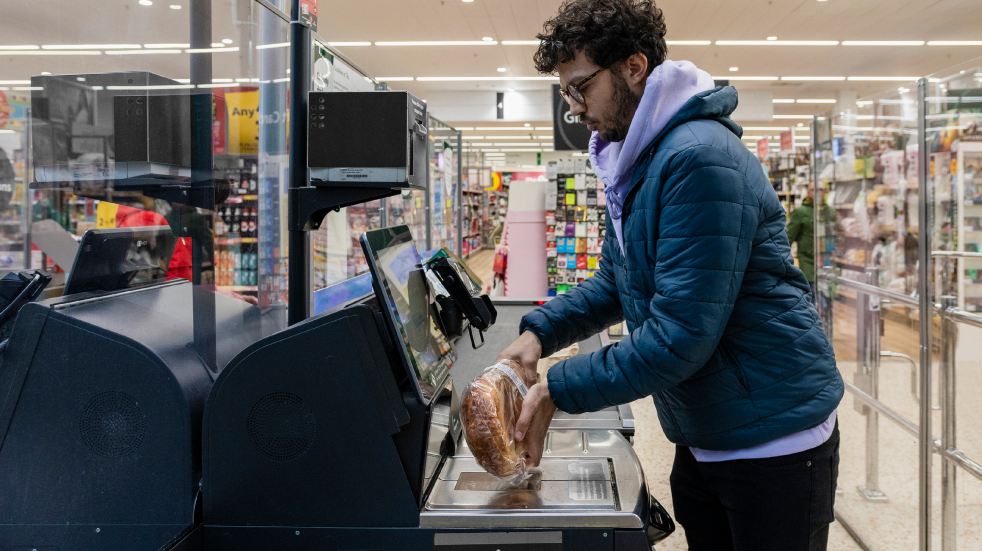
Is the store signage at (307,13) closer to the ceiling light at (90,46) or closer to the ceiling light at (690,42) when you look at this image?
the ceiling light at (90,46)

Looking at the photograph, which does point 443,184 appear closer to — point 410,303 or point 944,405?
point 944,405

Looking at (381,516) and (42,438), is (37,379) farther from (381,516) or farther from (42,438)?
(381,516)

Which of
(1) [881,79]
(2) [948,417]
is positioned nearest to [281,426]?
(2) [948,417]

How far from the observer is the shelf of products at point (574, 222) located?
788 centimetres

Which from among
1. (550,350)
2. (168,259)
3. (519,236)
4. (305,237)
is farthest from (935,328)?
(519,236)

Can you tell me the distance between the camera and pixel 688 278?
3.81 ft

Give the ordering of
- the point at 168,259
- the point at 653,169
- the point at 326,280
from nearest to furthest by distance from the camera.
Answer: the point at 653,169 → the point at 168,259 → the point at 326,280

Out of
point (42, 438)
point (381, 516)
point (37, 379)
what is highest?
point (37, 379)

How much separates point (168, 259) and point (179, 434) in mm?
718

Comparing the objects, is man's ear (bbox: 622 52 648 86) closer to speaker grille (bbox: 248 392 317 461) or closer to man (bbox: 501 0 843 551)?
man (bbox: 501 0 843 551)

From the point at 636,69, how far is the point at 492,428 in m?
0.68

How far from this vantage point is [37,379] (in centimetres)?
127

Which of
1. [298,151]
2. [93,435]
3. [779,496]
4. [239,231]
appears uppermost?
[298,151]

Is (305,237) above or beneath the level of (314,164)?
beneath
